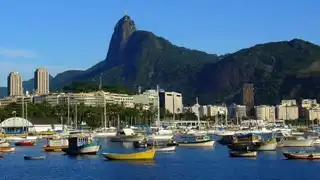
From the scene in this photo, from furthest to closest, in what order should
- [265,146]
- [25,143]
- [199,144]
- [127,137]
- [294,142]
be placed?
[127,137]
[25,143]
[199,144]
[294,142]
[265,146]

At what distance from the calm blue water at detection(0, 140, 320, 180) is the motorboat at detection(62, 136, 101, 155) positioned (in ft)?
5.03

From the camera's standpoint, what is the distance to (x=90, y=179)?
52562 millimetres

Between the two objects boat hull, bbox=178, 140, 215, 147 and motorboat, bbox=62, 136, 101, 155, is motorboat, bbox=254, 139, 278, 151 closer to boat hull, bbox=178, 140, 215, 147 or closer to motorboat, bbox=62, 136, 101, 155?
boat hull, bbox=178, 140, 215, 147

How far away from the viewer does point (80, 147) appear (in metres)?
76.0

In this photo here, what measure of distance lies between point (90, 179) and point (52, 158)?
2232 centimetres

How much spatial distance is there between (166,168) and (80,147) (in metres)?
18.6

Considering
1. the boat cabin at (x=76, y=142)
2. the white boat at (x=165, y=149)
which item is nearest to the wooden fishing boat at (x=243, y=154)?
the white boat at (x=165, y=149)

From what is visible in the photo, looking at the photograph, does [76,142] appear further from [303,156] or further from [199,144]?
[303,156]

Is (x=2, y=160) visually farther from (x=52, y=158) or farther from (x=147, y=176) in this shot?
(x=147, y=176)

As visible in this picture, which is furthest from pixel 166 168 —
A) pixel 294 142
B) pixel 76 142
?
pixel 294 142

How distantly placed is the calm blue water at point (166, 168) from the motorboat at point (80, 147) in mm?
1534

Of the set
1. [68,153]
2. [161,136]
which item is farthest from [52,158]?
[161,136]

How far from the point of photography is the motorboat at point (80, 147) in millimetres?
75938

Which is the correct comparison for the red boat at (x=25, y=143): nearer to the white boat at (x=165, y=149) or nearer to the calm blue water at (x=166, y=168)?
the calm blue water at (x=166, y=168)
